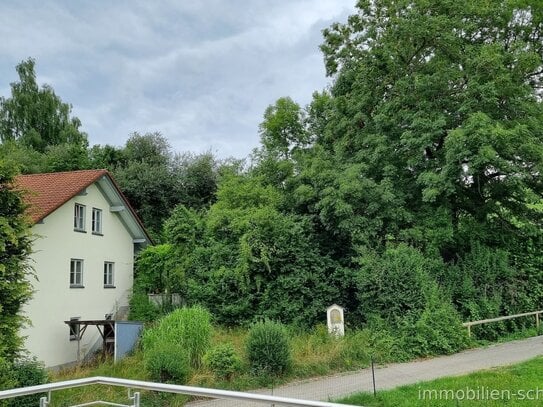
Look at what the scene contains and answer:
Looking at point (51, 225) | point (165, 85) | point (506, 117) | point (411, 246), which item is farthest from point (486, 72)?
point (51, 225)

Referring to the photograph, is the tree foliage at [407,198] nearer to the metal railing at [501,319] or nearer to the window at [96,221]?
the metal railing at [501,319]

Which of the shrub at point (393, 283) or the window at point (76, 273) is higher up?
the window at point (76, 273)

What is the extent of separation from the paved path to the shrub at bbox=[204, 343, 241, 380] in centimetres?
102

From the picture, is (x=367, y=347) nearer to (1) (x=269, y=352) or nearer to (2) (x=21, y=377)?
(1) (x=269, y=352)

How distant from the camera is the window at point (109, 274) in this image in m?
21.8

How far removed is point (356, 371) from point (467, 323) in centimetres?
501

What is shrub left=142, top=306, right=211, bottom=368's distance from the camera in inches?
479

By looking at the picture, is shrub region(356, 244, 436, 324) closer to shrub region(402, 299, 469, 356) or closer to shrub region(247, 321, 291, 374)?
shrub region(402, 299, 469, 356)

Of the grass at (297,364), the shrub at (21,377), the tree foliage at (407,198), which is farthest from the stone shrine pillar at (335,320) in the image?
the shrub at (21,377)

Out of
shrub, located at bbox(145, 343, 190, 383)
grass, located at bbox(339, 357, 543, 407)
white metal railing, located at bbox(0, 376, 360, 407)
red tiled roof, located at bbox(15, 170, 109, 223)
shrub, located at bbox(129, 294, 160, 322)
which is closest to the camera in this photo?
white metal railing, located at bbox(0, 376, 360, 407)

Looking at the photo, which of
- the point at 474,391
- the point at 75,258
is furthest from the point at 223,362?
the point at 75,258

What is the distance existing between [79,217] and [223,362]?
11.4m

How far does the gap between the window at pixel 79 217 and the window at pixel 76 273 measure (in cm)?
132

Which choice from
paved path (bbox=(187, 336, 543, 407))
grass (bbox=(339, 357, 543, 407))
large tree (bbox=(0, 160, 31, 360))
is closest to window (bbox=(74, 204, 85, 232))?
large tree (bbox=(0, 160, 31, 360))
